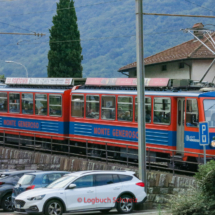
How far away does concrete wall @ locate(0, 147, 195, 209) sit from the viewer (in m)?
17.4

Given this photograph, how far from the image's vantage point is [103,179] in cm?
1538

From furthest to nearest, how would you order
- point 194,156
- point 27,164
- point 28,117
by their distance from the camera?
point 28,117 < point 27,164 < point 194,156

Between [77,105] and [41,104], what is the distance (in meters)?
2.94

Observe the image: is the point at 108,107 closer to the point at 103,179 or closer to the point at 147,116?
the point at 147,116

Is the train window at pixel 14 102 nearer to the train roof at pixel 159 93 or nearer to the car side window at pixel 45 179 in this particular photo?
the train roof at pixel 159 93

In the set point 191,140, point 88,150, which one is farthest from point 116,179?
point 88,150

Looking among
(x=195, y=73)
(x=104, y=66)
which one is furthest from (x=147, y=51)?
(x=195, y=73)

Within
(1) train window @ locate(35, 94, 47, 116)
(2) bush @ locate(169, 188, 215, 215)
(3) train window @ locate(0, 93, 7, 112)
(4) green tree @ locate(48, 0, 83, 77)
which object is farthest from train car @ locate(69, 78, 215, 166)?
(4) green tree @ locate(48, 0, 83, 77)

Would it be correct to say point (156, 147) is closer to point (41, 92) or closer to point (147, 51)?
point (41, 92)

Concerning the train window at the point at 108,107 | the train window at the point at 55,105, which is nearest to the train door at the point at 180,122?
the train window at the point at 108,107

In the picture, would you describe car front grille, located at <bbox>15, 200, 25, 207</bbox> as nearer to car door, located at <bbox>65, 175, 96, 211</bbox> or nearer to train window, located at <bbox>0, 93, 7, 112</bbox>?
car door, located at <bbox>65, 175, 96, 211</bbox>

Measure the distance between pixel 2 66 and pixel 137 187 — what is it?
615 ft

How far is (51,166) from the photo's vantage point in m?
24.0

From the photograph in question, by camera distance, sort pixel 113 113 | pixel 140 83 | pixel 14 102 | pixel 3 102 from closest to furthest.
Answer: pixel 140 83, pixel 113 113, pixel 14 102, pixel 3 102
